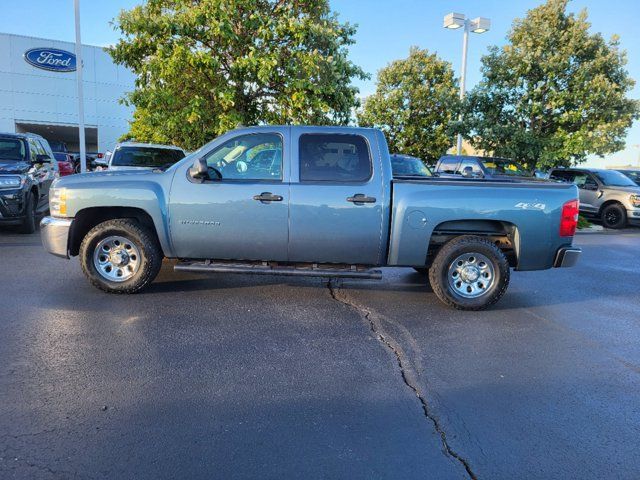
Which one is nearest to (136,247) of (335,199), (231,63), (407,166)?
(335,199)

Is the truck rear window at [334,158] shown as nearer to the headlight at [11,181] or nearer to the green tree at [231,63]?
the headlight at [11,181]

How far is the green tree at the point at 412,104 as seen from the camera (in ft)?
86.0

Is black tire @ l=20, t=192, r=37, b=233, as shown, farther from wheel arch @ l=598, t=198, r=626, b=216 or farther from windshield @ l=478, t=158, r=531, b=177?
wheel arch @ l=598, t=198, r=626, b=216

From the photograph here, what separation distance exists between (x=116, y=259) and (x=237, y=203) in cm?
160

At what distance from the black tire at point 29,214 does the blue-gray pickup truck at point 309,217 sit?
420 cm

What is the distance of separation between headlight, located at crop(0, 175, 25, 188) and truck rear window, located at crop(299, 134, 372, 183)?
6.18m

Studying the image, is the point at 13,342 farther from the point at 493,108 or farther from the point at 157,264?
the point at 493,108

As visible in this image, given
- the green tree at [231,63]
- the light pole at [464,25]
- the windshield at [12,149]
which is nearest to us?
the windshield at [12,149]

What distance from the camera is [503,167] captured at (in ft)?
47.9

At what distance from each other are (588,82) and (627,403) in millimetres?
13956

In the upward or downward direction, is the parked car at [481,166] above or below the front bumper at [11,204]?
above

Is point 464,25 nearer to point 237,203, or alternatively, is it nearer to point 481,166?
point 481,166

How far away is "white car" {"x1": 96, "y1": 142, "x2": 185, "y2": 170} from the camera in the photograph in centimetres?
1158

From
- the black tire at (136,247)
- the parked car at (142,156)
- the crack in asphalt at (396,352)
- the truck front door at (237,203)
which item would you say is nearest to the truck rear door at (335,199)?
the truck front door at (237,203)
